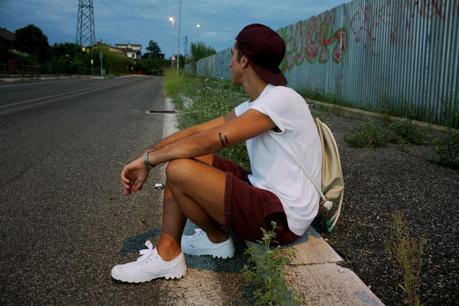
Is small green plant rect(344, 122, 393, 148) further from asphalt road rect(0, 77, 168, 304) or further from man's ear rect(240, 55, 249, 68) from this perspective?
man's ear rect(240, 55, 249, 68)

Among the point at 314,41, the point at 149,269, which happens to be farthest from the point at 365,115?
the point at 149,269

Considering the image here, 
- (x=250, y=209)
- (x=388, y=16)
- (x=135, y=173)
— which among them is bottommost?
(x=250, y=209)

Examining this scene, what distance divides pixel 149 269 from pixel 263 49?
1362 millimetres

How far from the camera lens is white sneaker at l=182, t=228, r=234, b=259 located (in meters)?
2.81

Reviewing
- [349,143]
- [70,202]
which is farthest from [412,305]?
[349,143]

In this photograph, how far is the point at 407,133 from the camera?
21.3 feet

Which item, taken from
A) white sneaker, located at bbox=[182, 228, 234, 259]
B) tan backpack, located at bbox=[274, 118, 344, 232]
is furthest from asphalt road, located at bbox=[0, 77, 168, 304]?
tan backpack, located at bbox=[274, 118, 344, 232]

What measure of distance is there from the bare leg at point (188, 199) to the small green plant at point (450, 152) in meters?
3.10

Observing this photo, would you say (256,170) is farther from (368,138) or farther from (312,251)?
(368,138)

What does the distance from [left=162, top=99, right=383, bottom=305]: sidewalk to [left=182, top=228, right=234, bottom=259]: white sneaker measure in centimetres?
5

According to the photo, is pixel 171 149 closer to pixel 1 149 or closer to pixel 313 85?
pixel 1 149

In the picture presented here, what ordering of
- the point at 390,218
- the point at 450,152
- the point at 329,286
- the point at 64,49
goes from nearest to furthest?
the point at 329,286 < the point at 390,218 < the point at 450,152 < the point at 64,49

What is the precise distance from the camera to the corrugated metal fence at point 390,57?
7.19 meters

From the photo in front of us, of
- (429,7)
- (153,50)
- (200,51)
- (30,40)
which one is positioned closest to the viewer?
(429,7)
